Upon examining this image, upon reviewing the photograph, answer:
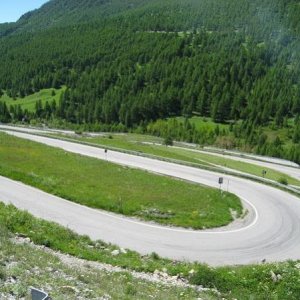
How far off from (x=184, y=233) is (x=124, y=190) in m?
11.0

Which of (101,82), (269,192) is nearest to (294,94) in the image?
(101,82)

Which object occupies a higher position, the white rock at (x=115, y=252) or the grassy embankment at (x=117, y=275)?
the grassy embankment at (x=117, y=275)

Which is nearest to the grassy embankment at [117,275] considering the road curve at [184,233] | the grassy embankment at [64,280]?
the grassy embankment at [64,280]

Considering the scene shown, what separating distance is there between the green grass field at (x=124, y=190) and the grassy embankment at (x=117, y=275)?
304 inches

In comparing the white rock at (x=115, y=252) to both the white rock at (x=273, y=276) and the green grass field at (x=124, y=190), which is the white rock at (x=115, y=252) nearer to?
the white rock at (x=273, y=276)

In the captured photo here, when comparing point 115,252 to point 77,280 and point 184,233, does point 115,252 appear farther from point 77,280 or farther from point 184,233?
point 77,280

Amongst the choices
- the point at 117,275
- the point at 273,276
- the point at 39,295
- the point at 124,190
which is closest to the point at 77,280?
the point at 117,275

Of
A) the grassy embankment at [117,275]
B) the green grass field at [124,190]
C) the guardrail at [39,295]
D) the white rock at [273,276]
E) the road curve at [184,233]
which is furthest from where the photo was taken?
the green grass field at [124,190]

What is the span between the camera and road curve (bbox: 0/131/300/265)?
80.9 ft

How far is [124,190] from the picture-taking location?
3759 cm

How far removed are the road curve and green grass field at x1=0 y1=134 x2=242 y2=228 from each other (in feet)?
4.19

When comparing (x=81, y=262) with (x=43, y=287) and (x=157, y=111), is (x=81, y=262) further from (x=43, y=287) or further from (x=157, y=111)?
(x=157, y=111)

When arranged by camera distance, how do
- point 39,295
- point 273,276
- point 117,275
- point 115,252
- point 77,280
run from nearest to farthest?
1. point 39,295
2. point 77,280
3. point 117,275
4. point 273,276
5. point 115,252

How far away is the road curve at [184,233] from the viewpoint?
24672mm
